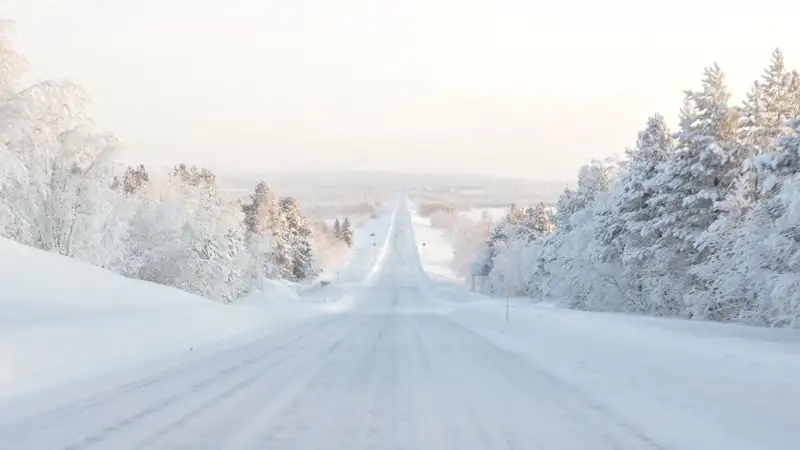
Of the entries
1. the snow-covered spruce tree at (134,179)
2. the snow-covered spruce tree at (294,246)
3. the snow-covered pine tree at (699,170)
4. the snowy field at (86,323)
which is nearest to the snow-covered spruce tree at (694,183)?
the snow-covered pine tree at (699,170)

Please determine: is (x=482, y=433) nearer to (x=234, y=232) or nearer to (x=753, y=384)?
(x=753, y=384)

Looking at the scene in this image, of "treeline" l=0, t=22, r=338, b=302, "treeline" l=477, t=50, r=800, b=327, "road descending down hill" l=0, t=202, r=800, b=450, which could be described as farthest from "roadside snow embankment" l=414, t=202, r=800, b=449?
"treeline" l=0, t=22, r=338, b=302

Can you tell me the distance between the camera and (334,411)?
31.9 ft

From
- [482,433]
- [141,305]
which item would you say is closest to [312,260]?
[141,305]

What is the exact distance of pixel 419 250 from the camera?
7288 inches

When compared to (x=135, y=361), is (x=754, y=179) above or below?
above

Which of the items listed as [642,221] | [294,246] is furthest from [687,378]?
[294,246]

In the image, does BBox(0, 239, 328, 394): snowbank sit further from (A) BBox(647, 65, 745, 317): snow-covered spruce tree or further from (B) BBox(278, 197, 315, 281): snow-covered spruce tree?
(B) BBox(278, 197, 315, 281): snow-covered spruce tree

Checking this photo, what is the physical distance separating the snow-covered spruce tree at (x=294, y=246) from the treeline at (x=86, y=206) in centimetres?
3943

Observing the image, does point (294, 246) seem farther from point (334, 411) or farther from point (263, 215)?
point (334, 411)

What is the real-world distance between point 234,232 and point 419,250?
116582mm

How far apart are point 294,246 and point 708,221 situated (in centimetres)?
7838

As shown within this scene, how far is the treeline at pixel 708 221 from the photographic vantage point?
93.6 ft

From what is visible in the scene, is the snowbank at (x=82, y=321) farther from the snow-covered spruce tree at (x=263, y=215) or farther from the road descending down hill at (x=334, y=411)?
the snow-covered spruce tree at (x=263, y=215)
